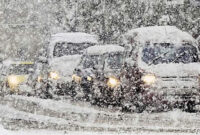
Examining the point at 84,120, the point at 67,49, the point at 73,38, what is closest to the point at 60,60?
the point at 67,49

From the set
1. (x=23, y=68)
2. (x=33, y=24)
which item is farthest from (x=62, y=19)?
(x=23, y=68)

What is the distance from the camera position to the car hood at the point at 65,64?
637 inches

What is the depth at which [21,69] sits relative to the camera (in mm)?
17234

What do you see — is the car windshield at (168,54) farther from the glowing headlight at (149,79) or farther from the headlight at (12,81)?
the headlight at (12,81)

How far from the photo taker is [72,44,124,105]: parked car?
1320cm

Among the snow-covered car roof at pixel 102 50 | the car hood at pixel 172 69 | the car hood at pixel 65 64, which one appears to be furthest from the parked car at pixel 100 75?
the car hood at pixel 172 69

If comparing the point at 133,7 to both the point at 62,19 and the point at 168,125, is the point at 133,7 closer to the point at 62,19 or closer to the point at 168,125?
the point at 62,19

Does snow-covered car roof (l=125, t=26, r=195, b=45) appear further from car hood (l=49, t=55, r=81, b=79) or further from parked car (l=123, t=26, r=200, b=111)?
car hood (l=49, t=55, r=81, b=79)

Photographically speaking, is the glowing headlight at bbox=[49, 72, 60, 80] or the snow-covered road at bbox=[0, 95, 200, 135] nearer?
the snow-covered road at bbox=[0, 95, 200, 135]

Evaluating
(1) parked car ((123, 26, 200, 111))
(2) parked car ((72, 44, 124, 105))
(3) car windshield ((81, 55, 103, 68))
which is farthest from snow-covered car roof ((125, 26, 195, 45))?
(3) car windshield ((81, 55, 103, 68))

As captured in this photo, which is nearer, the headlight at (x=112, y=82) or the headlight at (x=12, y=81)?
the headlight at (x=112, y=82)

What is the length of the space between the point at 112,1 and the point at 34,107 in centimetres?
1629

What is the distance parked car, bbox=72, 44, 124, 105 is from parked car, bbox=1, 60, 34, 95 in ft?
6.76

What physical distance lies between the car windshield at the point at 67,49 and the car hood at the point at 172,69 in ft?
→ 19.8
